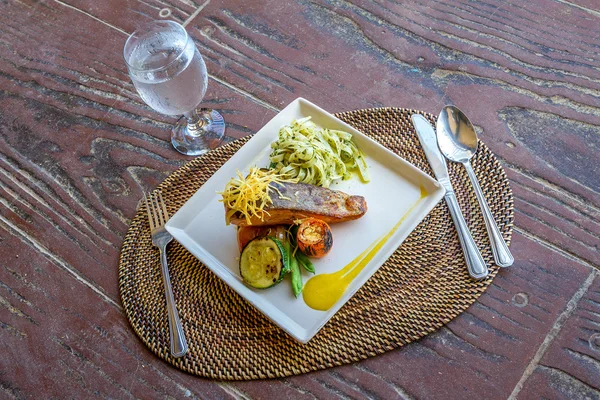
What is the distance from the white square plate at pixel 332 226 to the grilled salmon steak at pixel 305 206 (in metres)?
0.05

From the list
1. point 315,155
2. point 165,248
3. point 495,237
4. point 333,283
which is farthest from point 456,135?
point 165,248

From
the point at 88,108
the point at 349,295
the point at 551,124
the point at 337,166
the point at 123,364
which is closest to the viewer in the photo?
the point at 349,295

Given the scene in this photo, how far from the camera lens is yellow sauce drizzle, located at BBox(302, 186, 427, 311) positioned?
1.45 m

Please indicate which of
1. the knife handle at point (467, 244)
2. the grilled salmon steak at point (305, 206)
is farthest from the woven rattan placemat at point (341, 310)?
the grilled salmon steak at point (305, 206)

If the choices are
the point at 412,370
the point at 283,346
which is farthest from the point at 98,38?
the point at 412,370

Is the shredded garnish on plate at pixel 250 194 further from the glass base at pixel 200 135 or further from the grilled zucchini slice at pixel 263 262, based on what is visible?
the glass base at pixel 200 135

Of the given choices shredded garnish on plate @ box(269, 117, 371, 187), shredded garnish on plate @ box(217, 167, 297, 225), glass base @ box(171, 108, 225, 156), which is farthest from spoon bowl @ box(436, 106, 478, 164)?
glass base @ box(171, 108, 225, 156)

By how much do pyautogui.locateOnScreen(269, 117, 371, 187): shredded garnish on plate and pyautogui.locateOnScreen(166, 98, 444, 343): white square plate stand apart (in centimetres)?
3

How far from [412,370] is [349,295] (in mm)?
258

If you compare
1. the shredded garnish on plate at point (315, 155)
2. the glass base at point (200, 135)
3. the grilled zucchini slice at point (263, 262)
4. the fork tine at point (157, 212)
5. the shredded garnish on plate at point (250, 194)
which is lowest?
the fork tine at point (157, 212)

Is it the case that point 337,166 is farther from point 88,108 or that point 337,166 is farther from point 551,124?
point 88,108

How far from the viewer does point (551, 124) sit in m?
1.74

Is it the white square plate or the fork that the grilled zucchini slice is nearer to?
the white square plate

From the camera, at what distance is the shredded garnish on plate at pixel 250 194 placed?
1.45m
